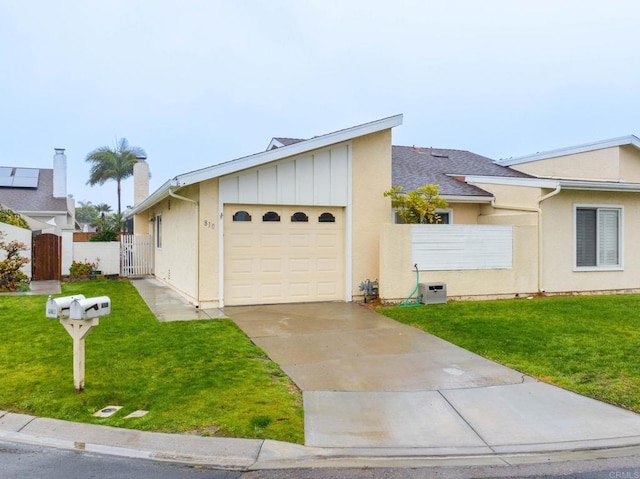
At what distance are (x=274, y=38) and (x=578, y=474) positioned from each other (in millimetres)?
16155

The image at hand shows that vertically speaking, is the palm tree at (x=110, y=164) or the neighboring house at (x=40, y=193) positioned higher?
the palm tree at (x=110, y=164)

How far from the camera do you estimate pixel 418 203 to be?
36.6 ft

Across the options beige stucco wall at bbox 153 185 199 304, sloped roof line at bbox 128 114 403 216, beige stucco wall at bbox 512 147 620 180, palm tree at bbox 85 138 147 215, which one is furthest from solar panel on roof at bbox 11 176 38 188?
beige stucco wall at bbox 512 147 620 180

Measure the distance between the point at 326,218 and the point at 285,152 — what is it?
1.95 m

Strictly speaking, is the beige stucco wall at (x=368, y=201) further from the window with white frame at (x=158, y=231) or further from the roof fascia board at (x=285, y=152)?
the window with white frame at (x=158, y=231)

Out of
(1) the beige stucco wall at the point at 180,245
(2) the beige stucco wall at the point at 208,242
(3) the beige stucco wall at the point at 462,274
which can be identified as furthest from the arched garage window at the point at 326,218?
(1) the beige stucco wall at the point at 180,245

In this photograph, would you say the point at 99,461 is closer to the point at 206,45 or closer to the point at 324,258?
the point at 324,258

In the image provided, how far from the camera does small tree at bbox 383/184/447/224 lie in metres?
11.2

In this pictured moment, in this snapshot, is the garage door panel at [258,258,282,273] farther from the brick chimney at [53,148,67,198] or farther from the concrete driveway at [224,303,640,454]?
the brick chimney at [53,148,67,198]

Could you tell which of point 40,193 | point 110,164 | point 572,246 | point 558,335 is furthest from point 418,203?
point 110,164

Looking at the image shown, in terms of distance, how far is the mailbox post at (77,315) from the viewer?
4.93m

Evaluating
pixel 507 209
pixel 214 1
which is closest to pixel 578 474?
pixel 507 209

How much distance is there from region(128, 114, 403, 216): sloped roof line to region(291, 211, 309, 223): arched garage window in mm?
1428

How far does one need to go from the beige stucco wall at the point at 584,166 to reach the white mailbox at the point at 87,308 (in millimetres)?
14718
